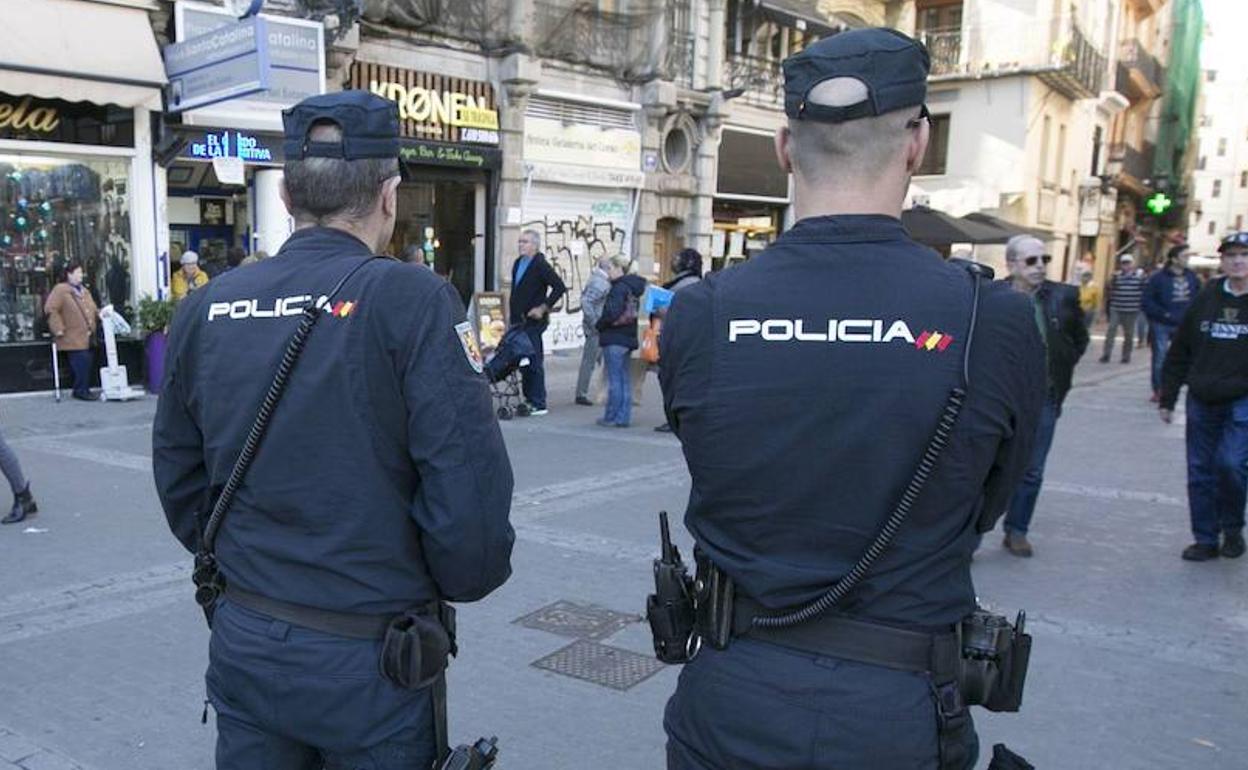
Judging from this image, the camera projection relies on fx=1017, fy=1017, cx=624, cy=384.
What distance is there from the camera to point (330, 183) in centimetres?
213

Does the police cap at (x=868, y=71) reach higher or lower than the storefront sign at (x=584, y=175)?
lower

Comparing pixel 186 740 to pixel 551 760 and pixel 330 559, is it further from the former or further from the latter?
pixel 330 559

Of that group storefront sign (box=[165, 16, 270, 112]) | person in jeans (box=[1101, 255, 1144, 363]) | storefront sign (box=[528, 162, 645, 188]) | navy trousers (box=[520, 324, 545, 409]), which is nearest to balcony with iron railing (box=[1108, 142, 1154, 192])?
person in jeans (box=[1101, 255, 1144, 363])

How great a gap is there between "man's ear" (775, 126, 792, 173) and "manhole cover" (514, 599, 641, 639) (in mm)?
3263

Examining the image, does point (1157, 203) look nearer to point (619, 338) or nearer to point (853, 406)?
point (619, 338)

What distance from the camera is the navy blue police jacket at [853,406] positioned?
170 centimetres

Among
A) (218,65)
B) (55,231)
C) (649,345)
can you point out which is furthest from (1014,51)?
(55,231)

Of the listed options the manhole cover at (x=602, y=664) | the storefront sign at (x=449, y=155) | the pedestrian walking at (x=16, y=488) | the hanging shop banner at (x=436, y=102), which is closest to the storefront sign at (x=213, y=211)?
the hanging shop banner at (x=436, y=102)

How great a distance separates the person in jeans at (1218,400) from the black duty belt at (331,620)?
5.71 metres

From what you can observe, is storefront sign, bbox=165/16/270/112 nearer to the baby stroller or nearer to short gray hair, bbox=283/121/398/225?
the baby stroller

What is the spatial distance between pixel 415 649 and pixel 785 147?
1209 millimetres

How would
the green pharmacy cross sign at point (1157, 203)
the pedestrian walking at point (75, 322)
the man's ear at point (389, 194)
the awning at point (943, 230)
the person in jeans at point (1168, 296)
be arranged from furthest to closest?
1. the green pharmacy cross sign at point (1157, 203)
2. the awning at point (943, 230)
3. the person in jeans at point (1168, 296)
4. the pedestrian walking at point (75, 322)
5. the man's ear at point (389, 194)

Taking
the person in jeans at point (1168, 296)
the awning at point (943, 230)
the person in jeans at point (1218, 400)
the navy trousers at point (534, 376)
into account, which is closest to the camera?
the person in jeans at point (1218, 400)

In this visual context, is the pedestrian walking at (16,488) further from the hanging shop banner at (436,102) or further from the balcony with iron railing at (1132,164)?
the balcony with iron railing at (1132,164)
